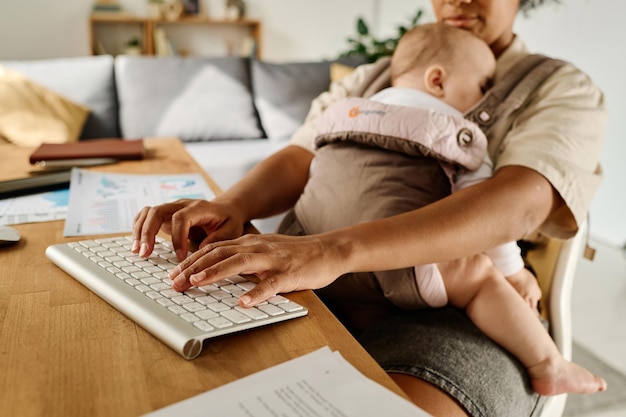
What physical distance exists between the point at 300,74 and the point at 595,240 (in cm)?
214

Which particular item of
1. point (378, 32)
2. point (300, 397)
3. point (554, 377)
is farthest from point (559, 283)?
point (378, 32)

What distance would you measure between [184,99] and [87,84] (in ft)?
1.83

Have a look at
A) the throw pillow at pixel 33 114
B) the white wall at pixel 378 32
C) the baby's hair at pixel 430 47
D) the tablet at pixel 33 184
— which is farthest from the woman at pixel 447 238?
the white wall at pixel 378 32

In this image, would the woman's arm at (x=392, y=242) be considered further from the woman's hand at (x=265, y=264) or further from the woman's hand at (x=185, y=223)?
the woman's hand at (x=185, y=223)

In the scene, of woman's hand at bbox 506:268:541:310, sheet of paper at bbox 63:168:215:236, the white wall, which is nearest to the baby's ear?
woman's hand at bbox 506:268:541:310

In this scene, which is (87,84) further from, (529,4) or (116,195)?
(529,4)

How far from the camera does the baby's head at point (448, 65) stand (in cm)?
124

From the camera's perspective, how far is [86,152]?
1469 mm

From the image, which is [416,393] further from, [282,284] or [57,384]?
[57,384]

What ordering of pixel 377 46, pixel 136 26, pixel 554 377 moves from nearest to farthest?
1. pixel 554 377
2. pixel 377 46
3. pixel 136 26

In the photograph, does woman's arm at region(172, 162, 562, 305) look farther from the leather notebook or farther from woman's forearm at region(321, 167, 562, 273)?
the leather notebook

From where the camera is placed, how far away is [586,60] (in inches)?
138

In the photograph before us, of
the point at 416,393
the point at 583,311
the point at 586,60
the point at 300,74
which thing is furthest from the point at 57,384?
the point at 586,60

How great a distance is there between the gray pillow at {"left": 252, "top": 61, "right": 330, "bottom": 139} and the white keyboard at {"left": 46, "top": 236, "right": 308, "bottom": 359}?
2836mm
